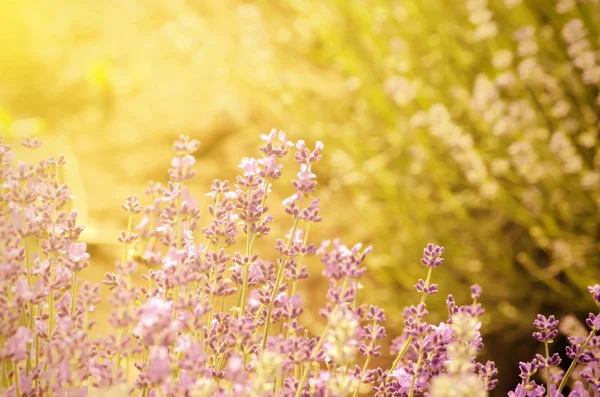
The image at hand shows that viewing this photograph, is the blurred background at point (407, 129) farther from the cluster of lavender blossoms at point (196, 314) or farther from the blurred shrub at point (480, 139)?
the cluster of lavender blossoms at point (196, 314)

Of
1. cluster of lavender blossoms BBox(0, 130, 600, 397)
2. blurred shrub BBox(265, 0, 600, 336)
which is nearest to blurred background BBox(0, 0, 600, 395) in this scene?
blurred shrub BBox(265, 0, 600, 336)

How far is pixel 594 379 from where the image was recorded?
33.8 inches

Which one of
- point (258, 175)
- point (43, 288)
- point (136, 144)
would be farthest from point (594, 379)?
point (136, 144)

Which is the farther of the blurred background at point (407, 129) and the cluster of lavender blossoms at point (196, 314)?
the blurred background at point (407, 129)

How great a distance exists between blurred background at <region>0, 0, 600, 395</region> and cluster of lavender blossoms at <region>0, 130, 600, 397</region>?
1376 millimetres

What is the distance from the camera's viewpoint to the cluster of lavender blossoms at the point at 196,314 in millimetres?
781

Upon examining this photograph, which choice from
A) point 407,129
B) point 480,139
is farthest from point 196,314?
point 480,139

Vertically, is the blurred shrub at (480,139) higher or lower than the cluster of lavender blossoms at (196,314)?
higher

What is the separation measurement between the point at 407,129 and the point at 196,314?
6.69 feet

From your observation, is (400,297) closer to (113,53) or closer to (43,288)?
A: (43,288)

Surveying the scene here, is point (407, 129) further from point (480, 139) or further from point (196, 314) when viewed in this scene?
point (196, 314)

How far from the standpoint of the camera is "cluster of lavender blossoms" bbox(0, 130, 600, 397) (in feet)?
2.56

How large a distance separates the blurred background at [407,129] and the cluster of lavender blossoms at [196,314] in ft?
4.52

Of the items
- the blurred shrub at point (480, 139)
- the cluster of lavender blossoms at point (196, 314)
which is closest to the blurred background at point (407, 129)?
the blurred shrub at point (480, 139)
